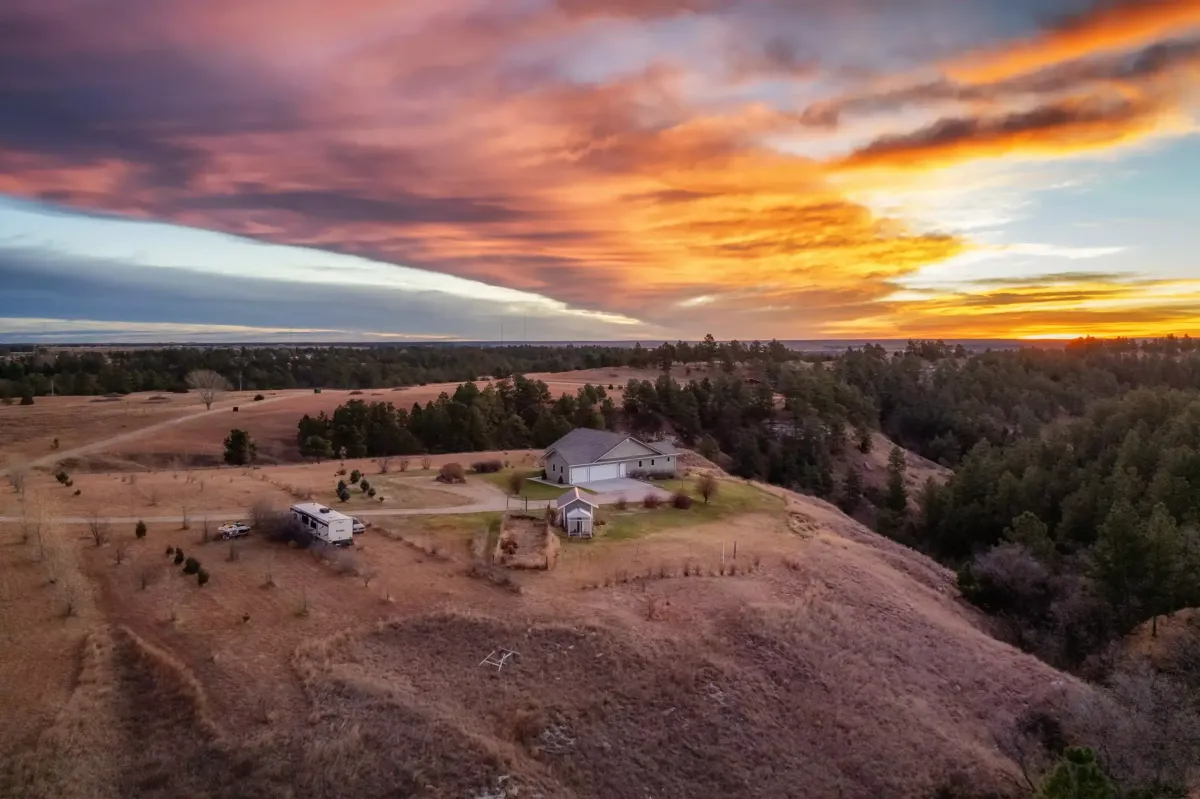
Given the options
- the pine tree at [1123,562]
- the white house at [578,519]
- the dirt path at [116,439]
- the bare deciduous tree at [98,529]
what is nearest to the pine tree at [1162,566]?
the pine tree at [1123,562]

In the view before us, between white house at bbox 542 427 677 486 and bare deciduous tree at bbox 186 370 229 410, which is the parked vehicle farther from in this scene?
bare deciduous tree at bbox 186 370 229 410

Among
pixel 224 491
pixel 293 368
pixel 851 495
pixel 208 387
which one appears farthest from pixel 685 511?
pixel 293 368

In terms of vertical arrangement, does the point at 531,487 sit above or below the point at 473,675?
above

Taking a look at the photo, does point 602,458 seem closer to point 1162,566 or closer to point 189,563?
point 189,563

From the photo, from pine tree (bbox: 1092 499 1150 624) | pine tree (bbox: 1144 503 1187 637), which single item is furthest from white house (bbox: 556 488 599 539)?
pine tree (bbox: 1144 503 1187 637)

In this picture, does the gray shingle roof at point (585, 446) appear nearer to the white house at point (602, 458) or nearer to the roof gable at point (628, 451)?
the white house at point (602, 458)

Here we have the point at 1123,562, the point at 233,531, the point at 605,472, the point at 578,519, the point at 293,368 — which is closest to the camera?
the point at 1123,562

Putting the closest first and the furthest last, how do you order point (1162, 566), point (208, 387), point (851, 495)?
point (1162, 566) < point (851, 495) < point (208, 387)
